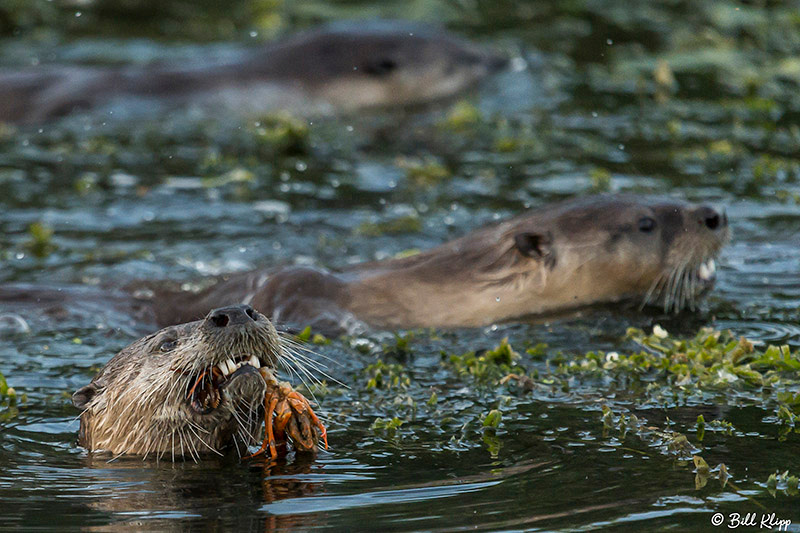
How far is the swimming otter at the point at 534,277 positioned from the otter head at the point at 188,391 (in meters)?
1.63

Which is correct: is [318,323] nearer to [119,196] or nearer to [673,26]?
[119,196]

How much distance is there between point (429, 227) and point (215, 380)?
3688 millimetres

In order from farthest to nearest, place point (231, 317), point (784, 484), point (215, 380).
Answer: point (215, 380), point (231, 317), point (784, 484)

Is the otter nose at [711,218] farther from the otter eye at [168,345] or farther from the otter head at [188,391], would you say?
the otter eye at [168,345]

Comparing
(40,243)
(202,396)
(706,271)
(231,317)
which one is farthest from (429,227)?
(231,317)

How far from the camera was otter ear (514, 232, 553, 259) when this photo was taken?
245 inches

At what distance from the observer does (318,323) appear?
603 centimetres

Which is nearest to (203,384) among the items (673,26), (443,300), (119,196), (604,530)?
(604,530)

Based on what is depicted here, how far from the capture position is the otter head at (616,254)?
616 centimetres

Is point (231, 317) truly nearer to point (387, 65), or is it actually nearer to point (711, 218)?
point (711, 218)

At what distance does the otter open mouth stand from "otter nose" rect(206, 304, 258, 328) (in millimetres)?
126

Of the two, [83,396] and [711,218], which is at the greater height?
[711,218]

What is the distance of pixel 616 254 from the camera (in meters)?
6.23

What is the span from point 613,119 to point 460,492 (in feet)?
21.1
